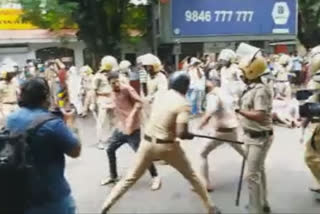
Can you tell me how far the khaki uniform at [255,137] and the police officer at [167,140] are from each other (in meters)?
0.52

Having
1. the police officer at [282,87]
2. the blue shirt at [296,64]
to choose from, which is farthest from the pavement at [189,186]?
the blue shirt at [296,64]

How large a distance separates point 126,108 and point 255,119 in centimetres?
252

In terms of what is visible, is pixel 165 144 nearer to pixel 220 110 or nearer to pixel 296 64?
Answer: pixel 220 110

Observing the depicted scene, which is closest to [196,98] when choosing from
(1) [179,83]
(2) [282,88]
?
(2) [282,88]

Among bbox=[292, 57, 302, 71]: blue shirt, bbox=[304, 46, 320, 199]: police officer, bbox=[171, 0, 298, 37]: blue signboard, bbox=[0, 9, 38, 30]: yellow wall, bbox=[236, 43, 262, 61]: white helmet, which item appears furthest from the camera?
bbox=[0, 9, 38, 30]: yellow wall

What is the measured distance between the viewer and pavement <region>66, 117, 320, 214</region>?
21.6 ft

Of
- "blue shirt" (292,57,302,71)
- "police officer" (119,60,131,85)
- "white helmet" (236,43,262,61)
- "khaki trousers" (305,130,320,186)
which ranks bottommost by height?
"blue shirt" (292,57,302,71)

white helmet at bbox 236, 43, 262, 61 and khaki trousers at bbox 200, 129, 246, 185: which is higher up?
white helmet at bbox 236, 43, 262, 61

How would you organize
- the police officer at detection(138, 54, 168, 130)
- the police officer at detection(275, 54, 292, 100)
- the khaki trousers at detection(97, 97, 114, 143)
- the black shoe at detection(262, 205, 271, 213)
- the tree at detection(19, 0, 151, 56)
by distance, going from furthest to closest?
the tree at detection(19, 0, 151, 56)
the police officer at detection(275, 54, 292, 100)
the khaki trousers at detection(97, 97, 114, 143)
the police officer at detection(138, 54, 168, 130)
the black shoe at detection(262, 205, 271, 213)

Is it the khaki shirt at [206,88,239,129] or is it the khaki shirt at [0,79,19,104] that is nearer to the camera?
the khaki shirt at [206,88,239,129]

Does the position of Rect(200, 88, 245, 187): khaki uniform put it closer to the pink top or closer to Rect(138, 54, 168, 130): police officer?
the pink top

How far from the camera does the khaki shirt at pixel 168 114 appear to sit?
568cm

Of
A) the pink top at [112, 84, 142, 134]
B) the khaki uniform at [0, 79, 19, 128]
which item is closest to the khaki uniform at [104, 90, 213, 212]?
the pink top at [112, 84, 142, 134]

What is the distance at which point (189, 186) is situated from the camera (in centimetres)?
750
